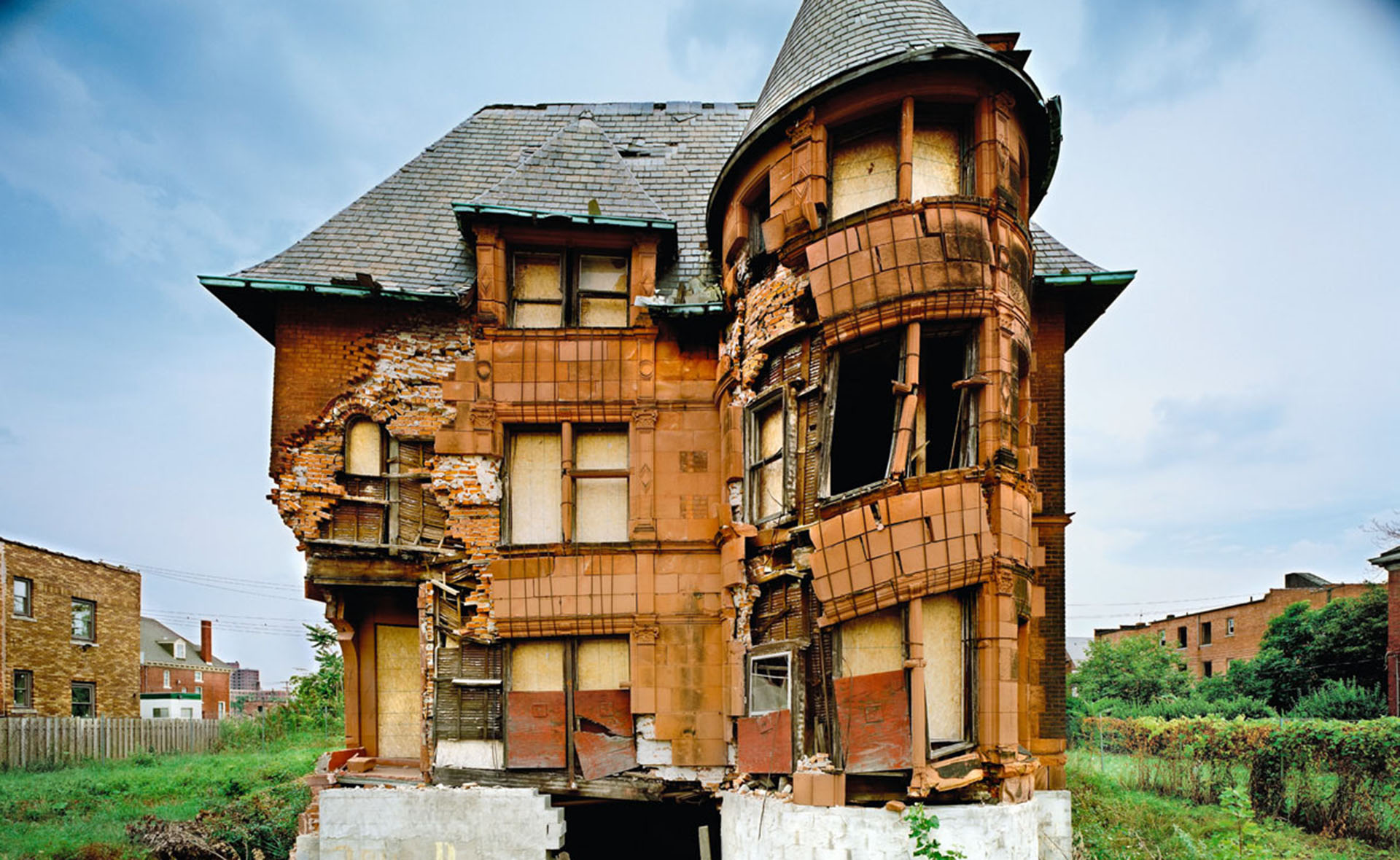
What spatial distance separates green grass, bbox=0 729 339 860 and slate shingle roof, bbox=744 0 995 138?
17.2 meters

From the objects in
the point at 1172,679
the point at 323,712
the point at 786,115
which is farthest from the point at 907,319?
the point at 1172,679

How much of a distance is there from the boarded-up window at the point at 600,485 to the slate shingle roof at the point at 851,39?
5205 millimetres

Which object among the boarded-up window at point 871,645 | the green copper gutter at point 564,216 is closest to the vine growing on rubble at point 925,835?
the boarded-up window at point 871,645

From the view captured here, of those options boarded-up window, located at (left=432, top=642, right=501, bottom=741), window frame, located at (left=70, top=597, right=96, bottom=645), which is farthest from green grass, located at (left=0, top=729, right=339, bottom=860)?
boarded-up window, located at (left=432, top=642, right=501, bottom=741)

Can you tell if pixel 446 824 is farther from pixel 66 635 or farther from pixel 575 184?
pixel 66 635

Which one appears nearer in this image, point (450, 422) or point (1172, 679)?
point (450, 422)

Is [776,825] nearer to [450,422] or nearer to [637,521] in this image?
[637,521]

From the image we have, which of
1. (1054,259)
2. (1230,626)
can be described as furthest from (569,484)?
(1230,626)

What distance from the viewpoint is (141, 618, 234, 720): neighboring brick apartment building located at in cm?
4834

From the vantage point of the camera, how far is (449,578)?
499 inches

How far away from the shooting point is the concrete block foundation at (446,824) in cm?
1198

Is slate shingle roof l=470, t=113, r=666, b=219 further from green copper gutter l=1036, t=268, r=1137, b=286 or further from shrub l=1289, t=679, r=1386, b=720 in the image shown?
shrub l=1289, t=679, r=1386, b=720

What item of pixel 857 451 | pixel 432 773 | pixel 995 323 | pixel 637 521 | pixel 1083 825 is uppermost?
pixel 995 323

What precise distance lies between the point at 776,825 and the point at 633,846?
6.37m
